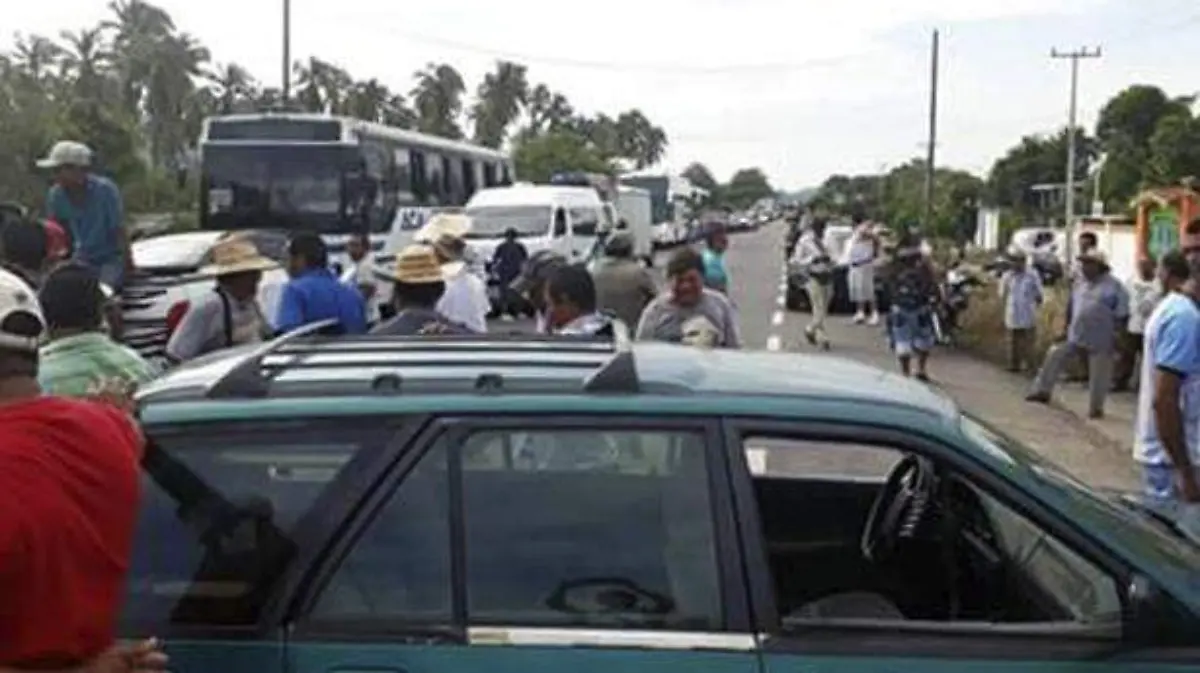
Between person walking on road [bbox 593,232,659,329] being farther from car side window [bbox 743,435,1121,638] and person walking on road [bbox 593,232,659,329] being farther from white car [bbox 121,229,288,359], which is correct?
car side window [bbox 743,435,1121,638]

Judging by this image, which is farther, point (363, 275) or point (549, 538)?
point (363, 275)

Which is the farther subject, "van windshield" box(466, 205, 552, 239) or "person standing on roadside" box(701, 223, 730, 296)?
"van windshield" box(466, 205, 552, 239)

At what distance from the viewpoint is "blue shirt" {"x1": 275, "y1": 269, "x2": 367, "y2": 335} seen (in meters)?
7.75

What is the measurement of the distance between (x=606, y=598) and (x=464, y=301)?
266 inches

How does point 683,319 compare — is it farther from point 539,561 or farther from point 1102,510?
point 539,561

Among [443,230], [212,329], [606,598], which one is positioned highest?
[443,230]

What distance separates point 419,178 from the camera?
90.7ft

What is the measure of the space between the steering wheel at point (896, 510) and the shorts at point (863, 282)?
18978mm

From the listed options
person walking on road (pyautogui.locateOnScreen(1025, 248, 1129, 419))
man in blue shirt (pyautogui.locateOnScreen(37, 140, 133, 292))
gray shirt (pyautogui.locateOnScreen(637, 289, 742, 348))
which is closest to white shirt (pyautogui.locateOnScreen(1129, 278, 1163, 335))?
person walking on road (pyautogui.locateOnScreen(1025, 248, 1129, 419))

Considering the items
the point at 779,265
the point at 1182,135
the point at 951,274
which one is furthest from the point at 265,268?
the point at 1182,135

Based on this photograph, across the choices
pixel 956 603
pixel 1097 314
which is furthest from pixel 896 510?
pixel 1097 314

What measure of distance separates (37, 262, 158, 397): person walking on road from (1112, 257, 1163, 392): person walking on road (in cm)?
1120

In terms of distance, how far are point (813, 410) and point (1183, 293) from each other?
3.46 meters

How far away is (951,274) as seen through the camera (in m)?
23.6
